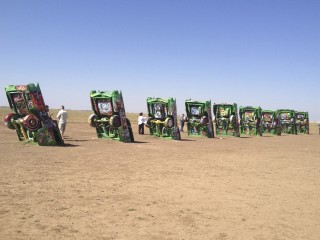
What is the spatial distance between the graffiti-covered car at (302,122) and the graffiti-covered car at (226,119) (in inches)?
700

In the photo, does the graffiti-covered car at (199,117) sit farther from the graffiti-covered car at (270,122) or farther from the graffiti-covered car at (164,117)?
the graffiti-covered car at (270,122)

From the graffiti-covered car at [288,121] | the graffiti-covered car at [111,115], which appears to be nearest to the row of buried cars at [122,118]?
the graffiti-covered car at [111,115]

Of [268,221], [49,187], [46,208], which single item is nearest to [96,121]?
[49,187]

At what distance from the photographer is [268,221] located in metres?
5.90

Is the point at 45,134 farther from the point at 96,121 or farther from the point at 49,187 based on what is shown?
the point at 49,187

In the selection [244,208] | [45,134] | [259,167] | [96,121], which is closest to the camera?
[244,208]

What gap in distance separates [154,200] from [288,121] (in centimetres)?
3742

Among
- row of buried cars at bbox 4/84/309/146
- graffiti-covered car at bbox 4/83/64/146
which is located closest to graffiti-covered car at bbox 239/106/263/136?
row of buried cars at bbox 4/84/309/146

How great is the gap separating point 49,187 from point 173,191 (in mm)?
2880

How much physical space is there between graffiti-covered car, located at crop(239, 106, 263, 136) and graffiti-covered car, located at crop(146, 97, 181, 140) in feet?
42.0

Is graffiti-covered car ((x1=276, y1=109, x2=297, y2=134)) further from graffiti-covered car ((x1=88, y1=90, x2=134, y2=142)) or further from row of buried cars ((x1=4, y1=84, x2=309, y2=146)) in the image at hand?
graffiti-covered car ((x1=88, y1=90, x2=134, y2=142))

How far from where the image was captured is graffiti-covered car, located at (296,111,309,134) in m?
43.6

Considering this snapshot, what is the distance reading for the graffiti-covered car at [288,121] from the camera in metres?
40.8

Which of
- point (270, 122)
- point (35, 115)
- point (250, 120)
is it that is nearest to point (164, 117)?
point (35, 115)
